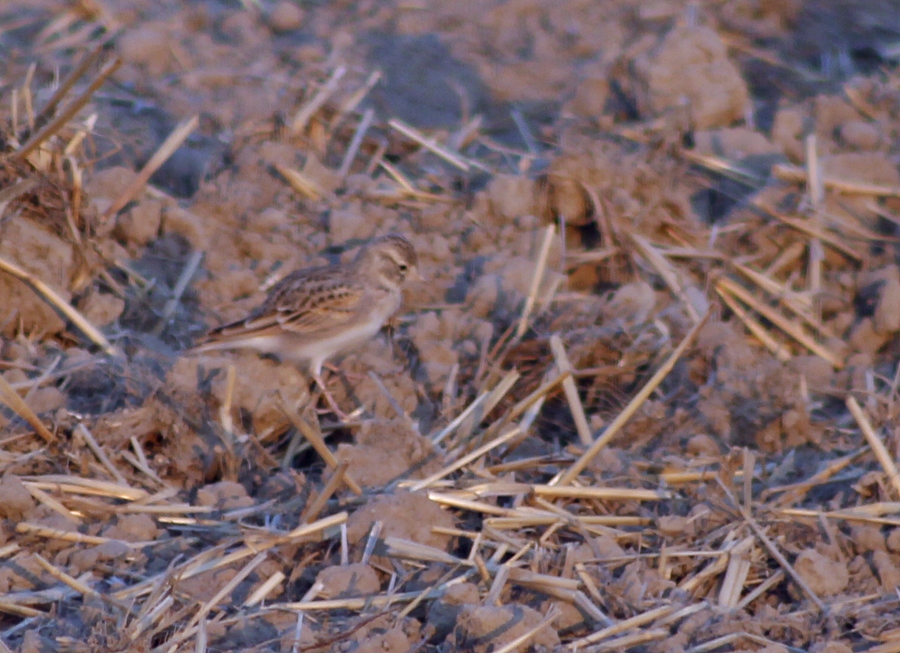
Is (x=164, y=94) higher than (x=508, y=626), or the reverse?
(x=164, y=94)

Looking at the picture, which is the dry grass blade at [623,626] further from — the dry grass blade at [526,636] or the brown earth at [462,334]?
the dry grass blade at [526,636]

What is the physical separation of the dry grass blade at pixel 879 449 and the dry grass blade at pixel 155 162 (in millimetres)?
4129

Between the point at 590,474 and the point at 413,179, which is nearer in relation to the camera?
the point at 590,474

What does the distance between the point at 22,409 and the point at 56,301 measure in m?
1.11

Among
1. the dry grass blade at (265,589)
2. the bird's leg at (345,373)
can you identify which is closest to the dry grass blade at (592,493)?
the dry grass blade at (265,589)

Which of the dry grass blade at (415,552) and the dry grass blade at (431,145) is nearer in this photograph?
the dry grass blade at (415,552)

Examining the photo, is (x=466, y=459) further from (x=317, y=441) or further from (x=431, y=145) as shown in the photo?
(x=431, y=145)

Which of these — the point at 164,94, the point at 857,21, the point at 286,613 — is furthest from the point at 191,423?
the point at 857,21

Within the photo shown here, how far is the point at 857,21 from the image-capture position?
34.3ft

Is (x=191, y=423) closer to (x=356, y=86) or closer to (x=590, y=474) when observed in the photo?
(x=590, y=474)

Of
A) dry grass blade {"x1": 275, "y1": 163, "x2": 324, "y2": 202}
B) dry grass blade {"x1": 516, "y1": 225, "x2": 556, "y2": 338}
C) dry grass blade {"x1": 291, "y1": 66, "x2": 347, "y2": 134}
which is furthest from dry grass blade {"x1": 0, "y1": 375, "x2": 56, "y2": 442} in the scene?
dry grass blade {"x1": 291, "y1": 66, "x2": 347, "y2": 134}

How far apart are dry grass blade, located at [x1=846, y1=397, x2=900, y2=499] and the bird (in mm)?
2482

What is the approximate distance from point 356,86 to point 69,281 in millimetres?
3051

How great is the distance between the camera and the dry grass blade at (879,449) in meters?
5.25
